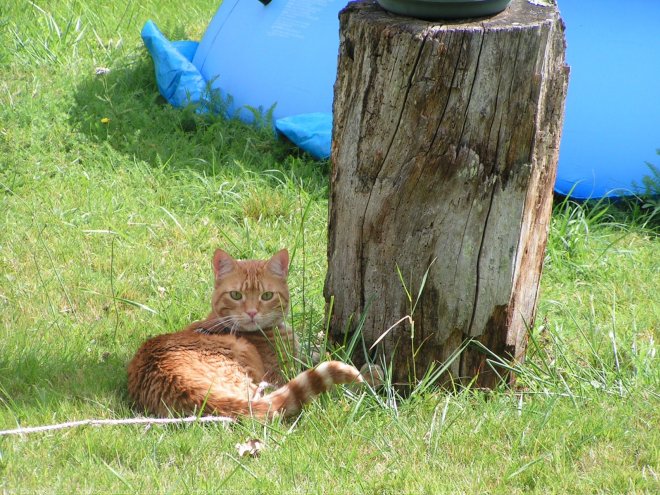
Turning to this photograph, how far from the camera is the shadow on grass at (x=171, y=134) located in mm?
5516

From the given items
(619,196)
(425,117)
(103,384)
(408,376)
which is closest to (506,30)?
(425,117)

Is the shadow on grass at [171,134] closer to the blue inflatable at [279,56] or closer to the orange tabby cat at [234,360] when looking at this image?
the blue inflatable at [279,56]

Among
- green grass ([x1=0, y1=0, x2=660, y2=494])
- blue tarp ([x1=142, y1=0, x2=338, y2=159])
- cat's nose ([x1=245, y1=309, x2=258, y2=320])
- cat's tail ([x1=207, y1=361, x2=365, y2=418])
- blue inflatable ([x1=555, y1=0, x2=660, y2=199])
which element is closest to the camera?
green grass ([x1=0, y1=0, x2=660, y2=494])

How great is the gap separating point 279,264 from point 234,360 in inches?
20.4

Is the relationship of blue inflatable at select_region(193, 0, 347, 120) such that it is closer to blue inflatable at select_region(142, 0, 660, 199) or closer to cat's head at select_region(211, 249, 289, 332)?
blue inflatable at select_region(142, 0, 660, 199)

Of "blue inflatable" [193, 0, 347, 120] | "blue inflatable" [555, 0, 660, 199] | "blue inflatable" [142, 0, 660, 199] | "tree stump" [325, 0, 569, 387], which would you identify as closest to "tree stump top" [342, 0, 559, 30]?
"tree stump" [325, 0, 569, 387]

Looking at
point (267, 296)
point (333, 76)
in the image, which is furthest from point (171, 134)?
point (267, 296)

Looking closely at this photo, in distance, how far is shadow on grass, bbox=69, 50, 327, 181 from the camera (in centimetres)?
552

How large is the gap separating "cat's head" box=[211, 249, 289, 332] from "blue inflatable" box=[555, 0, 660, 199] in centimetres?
225

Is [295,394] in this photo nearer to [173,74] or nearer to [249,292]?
[249,292]

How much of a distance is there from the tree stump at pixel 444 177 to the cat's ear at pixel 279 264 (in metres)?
0.34

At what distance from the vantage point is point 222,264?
12.3ft

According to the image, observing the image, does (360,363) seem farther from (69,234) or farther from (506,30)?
(69,234)

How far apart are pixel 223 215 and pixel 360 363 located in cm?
184
